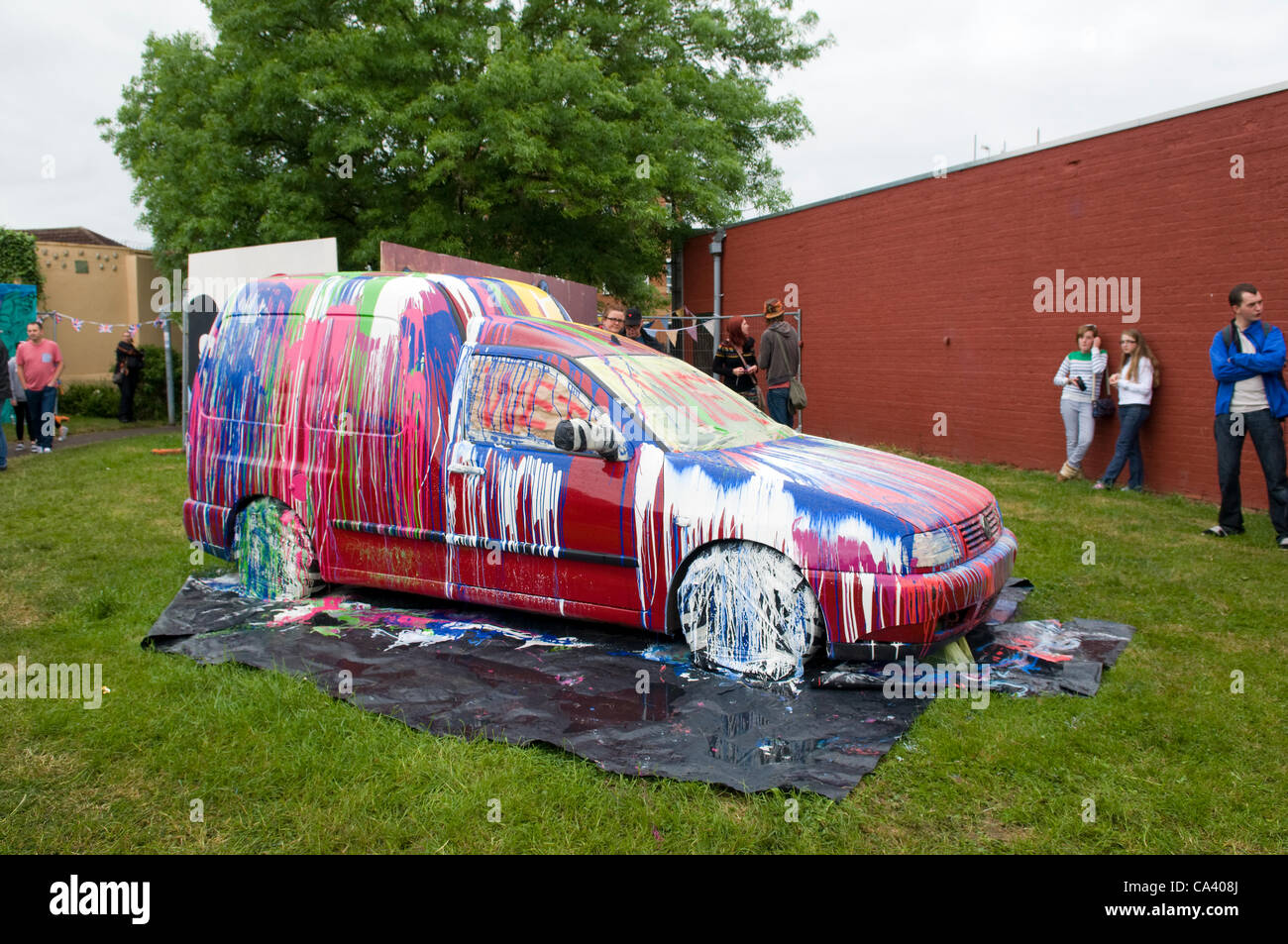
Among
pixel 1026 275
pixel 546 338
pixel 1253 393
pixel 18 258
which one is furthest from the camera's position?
pixel 18 258

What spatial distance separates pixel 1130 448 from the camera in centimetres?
991

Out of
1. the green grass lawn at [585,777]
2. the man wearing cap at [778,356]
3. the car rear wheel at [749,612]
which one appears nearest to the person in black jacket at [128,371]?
the man wearing cap at [778,356]

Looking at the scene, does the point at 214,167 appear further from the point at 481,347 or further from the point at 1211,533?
the point at 1211,533

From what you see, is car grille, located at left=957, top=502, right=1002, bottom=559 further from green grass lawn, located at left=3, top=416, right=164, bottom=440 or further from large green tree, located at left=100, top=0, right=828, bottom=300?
green grass lawn, located at left=3, top=416, right=164, bottom=440

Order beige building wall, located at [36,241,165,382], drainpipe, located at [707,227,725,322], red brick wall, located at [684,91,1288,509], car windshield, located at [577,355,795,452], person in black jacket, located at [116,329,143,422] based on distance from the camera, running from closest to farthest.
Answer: car windshield, located at [577,355,795,452] → red brick wall, located at [684,91,1288,509] → drainpipe, located at [707,227,725,322] → person in black jacket, located at [116,329,143,422] → beige building wall, located at [36,241,165,382]

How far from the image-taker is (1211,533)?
7.58 meters

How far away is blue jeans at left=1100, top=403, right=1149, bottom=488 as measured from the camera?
9.75 metres

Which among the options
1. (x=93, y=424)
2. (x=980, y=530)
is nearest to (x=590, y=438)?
(x=980, y=530)

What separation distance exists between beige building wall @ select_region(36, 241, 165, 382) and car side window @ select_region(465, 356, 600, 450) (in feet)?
74.7

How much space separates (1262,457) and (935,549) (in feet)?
15.4

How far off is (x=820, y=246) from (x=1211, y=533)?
884cm

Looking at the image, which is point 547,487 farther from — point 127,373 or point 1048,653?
point 127,373

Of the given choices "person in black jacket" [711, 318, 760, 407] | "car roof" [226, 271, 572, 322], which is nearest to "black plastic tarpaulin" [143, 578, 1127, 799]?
"car roof" [226, 271, 572, 322]

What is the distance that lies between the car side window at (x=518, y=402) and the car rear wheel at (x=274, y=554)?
1467 mm
